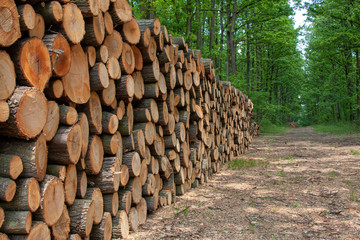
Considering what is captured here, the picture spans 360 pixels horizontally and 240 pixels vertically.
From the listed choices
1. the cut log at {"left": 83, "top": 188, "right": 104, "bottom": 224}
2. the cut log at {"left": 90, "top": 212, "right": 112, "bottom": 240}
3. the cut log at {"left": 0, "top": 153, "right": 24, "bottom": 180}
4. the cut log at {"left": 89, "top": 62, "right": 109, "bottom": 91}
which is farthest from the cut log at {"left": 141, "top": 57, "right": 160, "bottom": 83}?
the cut log at {"left": 0, "top": 153, "right": 24, "bottom": 180}

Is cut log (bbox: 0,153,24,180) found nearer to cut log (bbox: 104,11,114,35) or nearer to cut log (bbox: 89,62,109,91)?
cut log (bbox: 89,62,109,91)

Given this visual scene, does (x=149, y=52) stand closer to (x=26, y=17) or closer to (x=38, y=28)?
(x=38, y=28)

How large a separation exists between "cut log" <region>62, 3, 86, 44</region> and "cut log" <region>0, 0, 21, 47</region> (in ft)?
1.56

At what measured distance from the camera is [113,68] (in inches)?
120

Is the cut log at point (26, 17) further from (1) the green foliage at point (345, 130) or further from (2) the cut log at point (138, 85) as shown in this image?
(1) the green foliage at point (345, 130)

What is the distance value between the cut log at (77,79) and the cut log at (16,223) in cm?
91

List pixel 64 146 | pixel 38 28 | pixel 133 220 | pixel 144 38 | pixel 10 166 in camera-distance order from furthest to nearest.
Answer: pixel 144 38, pixel 133 220, pixel 64 146, pixel 38 28, pixel 10 166

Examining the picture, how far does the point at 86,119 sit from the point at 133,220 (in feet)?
4.44

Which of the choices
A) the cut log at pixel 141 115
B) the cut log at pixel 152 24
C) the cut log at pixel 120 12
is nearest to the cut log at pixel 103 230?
the cut log at pixel 141 115

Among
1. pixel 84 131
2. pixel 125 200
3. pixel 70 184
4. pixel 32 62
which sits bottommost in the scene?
pixel 125 200

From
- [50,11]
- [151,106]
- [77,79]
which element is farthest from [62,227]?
[151,106]

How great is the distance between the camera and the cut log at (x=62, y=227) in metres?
2.23

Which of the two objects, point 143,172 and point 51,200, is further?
point 143,172

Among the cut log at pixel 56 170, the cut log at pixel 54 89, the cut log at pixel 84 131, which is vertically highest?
the cut log at pixel 54 89
